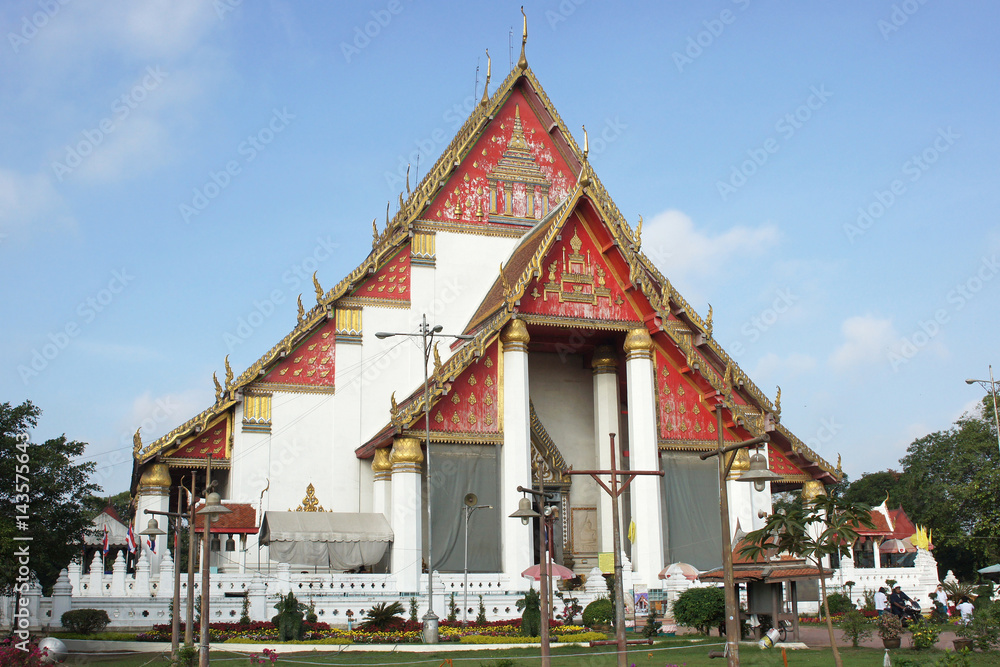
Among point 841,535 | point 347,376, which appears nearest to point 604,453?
point 347,376

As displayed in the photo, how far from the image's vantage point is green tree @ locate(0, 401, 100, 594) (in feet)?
58.0

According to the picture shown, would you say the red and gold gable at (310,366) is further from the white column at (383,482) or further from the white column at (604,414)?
the white column at (604,414)

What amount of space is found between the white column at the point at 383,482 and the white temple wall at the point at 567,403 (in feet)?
16.5

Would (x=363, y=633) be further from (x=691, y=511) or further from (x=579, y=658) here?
(x=691, y=511)

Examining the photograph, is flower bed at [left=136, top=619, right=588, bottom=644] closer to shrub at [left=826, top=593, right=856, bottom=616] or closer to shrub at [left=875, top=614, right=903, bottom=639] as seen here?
shrub at [left=875, top=614, right=903, bottom=639]

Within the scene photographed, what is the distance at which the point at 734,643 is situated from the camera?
11.0 m

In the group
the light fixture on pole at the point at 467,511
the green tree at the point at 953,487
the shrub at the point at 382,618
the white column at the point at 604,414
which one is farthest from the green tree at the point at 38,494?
the green tree at the point at 953,487

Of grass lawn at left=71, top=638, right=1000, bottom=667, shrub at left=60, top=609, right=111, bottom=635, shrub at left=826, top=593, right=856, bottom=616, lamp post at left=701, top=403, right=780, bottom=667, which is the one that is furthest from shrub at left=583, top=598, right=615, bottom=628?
lamp post at left=701, top=403, right=780, bottom=667

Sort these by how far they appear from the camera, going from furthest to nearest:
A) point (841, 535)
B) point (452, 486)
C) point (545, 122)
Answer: point (545, 122) < point (452, 486) < point (841, 535)

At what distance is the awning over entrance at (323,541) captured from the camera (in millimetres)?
23000

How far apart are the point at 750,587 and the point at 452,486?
8733mm

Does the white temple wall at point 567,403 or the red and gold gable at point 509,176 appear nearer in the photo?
the white temple wall at point 567,403

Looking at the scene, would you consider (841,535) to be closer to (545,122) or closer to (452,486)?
(452,486)

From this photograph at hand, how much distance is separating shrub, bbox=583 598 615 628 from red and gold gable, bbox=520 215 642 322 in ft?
25.3
